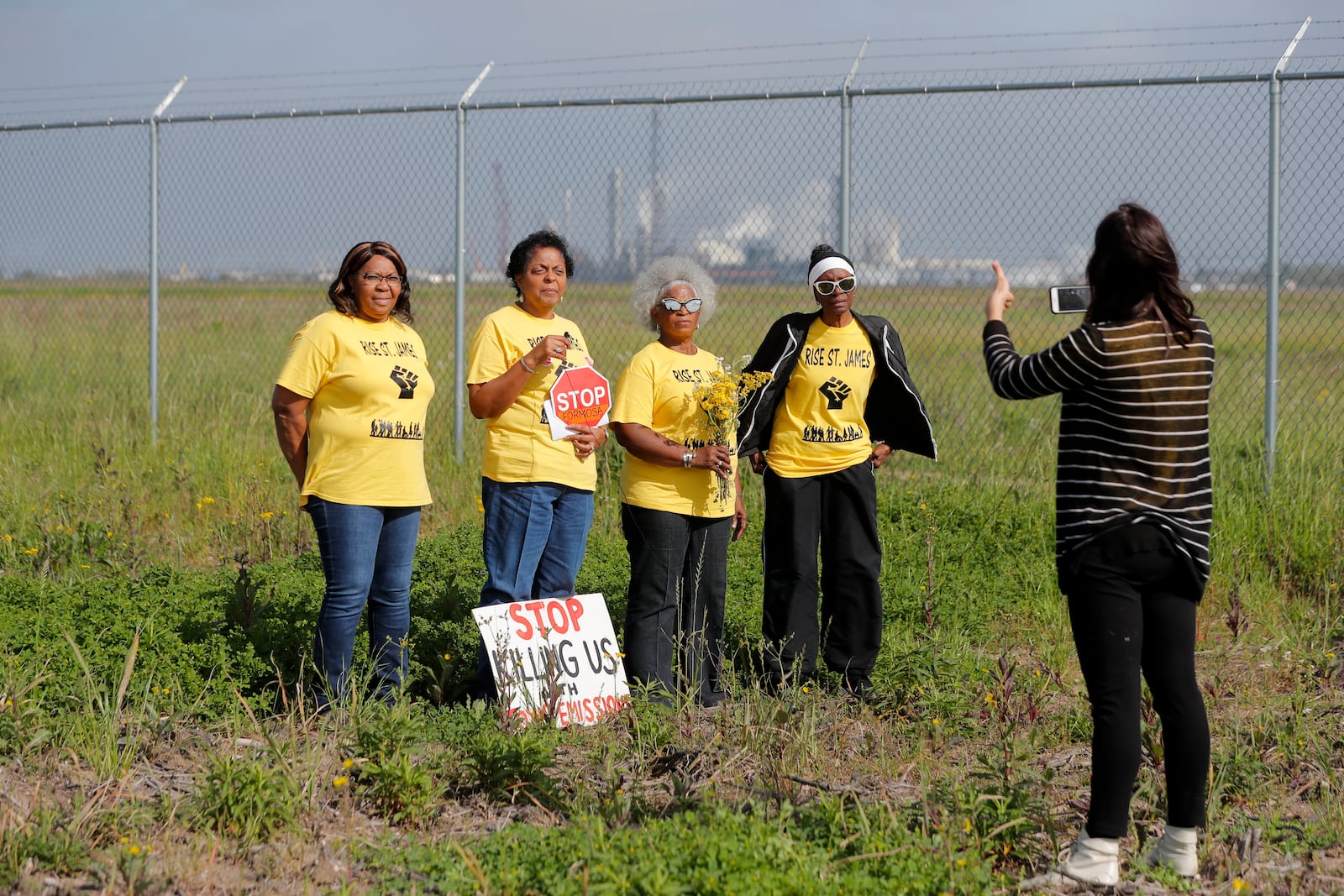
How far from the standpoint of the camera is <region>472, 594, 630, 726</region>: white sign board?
450 centimetres

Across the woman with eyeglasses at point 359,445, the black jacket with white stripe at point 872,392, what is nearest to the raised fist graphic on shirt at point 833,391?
the black jacket with white stripe at point 872,392

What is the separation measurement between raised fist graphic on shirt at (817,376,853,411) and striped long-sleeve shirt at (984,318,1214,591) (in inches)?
65.6

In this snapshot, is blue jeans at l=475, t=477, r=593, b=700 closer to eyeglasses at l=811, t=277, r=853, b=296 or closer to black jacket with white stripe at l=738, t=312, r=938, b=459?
black jacket with white stripe at l=738, t=312, r=938, b=459

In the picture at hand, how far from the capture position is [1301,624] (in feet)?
19.7

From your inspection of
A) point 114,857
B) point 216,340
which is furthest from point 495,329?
point 216,340

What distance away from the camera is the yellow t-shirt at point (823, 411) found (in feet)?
16.5

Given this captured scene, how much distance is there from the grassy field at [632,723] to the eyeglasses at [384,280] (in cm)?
151

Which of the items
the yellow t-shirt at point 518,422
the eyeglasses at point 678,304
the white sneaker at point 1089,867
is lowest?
the white sneaker at point 1089,867

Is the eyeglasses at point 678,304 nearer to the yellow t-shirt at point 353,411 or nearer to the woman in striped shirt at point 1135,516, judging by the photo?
the yellow t-shirt at point 353,411

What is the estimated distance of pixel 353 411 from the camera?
177 inches

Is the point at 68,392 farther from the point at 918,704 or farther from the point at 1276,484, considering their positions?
the point at 1276,484

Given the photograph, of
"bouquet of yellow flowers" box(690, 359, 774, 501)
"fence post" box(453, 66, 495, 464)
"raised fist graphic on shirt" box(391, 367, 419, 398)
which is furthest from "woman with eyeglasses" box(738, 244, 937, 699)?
"fence post" box(453, 66, 495, 464)

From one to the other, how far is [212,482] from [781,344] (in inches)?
191

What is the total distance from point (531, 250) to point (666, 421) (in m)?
0.87
